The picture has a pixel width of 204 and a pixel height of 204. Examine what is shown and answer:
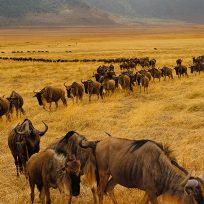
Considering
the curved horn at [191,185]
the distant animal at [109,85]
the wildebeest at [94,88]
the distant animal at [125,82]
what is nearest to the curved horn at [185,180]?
the curved horn at [191,185]

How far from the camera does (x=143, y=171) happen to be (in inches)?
287

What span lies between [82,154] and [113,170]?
1.10m

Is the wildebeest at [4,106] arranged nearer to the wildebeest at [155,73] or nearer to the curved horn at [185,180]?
the curved horn at [185,180]

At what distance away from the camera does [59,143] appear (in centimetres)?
897

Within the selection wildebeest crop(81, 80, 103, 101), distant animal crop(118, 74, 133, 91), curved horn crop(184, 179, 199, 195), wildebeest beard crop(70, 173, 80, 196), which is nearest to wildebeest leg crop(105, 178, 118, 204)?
wildebeest beard crop(70, 173, 80, 196)

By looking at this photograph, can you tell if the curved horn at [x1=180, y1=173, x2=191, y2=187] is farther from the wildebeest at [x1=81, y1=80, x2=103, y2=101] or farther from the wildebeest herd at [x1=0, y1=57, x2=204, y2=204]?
the wildebeest at [x1=81, y1=80, x2=103, y2=101]

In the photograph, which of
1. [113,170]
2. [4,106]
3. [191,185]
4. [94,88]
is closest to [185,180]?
[191,185]

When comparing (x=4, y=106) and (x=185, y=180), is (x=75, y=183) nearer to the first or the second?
(x=185, y=180)

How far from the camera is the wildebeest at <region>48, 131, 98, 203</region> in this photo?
8477 millimetres

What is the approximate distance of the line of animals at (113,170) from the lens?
22.5ft

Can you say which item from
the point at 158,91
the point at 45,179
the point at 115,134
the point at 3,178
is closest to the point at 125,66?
the point at 158,91

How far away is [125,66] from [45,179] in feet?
108

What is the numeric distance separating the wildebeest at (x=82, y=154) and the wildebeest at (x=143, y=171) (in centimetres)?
23

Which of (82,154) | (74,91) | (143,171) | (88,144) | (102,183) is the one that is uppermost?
(88,144)
